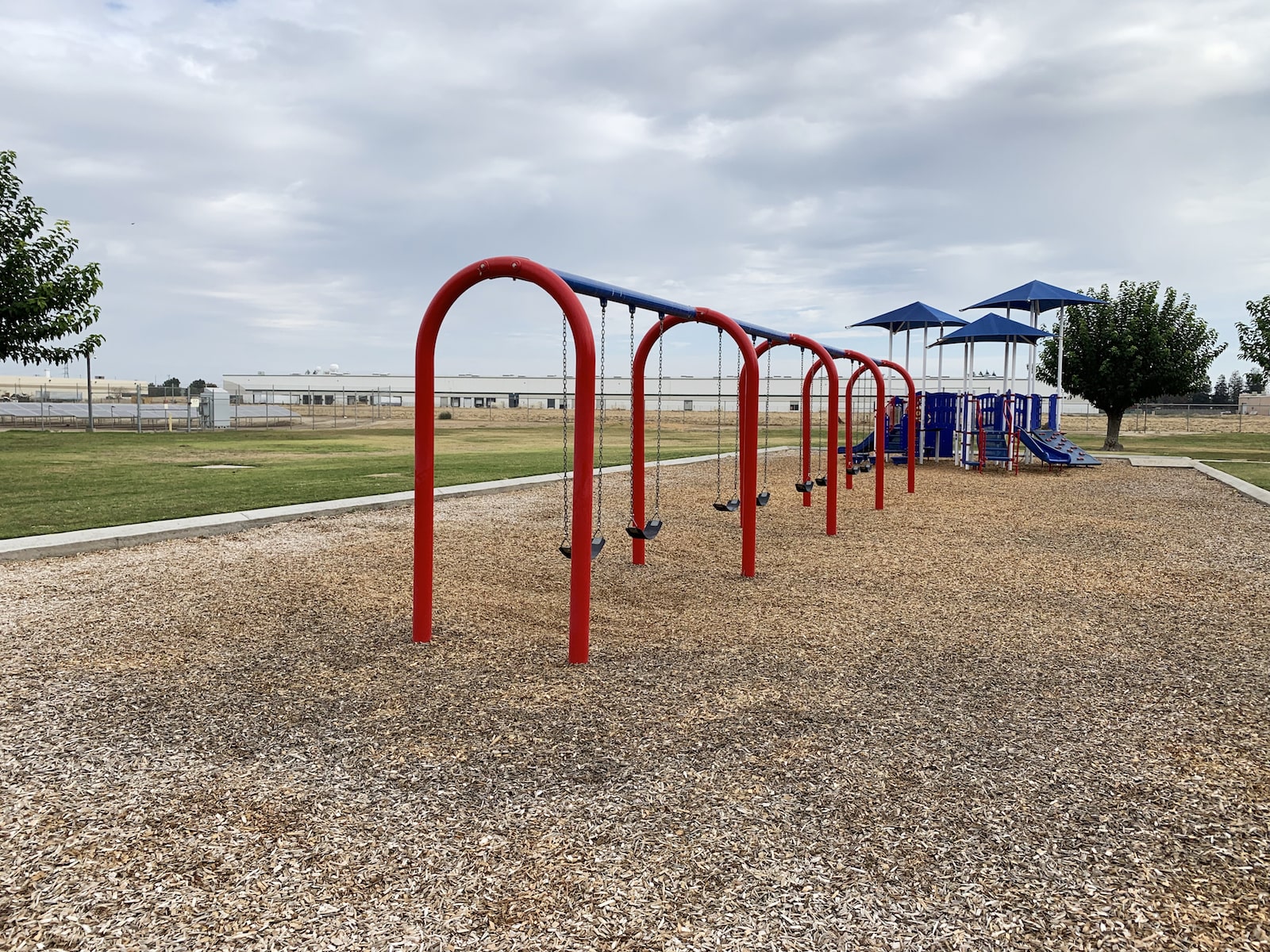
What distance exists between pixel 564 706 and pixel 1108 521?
30.2 feet

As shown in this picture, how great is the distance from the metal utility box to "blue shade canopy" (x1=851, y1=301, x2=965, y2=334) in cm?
2813

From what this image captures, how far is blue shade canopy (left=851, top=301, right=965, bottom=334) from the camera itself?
67.6ft

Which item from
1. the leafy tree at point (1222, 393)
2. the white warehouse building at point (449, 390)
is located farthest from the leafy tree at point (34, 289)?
the leafy tree at point (1222, 393)

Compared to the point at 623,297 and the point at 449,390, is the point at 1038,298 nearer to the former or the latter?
the point at 623,297

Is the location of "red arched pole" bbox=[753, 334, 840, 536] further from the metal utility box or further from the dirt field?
the metal utility box

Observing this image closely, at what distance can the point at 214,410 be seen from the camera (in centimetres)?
3650

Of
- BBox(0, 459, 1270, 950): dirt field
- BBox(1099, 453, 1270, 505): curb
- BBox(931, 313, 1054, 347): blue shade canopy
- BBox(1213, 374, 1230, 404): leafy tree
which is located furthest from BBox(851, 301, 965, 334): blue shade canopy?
BBox(1213, 374, 1230, 404): leafy tree

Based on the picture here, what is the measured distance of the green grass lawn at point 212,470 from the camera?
11.1 m

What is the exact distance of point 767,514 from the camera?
11.2 meters

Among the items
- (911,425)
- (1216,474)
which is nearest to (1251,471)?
(1216,474)

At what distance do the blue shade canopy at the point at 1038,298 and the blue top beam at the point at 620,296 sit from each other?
Answer: 16789mm

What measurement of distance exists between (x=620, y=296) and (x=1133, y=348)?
83.1ft

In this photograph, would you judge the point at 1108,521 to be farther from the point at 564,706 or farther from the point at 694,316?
the point at 564,706

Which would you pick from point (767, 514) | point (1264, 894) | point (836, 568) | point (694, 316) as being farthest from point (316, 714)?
point (767, 514)
